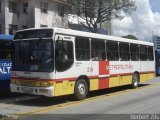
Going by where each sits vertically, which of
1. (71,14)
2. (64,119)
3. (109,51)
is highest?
(71,14)

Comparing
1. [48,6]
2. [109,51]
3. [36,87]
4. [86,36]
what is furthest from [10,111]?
[48,6]

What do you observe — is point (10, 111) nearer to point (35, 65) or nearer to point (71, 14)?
point (35, 65)

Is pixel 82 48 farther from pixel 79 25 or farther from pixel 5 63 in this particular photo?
pixel 79 25

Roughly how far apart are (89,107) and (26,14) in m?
30.4

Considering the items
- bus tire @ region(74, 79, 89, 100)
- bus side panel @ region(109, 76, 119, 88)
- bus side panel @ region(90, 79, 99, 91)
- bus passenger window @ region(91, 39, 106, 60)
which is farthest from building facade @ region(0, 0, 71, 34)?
bus tire @ region(74, 79, 89, 100)

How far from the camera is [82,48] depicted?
1575cm

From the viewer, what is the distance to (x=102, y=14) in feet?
→ 176

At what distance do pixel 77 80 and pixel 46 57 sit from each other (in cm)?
199

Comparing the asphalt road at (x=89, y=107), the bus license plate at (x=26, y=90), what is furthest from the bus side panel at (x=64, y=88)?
the bus license plate at (x=26, y=90)

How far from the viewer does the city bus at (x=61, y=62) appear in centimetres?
1399

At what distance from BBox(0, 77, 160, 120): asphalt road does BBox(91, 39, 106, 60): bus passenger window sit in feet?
5.58

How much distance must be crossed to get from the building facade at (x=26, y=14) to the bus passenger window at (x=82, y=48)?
25.5 metres

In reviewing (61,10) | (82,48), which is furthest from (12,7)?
(82,48)

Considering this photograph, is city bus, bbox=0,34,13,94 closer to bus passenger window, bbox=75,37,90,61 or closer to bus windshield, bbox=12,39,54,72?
bus windshield, bbox=12,39,54,72
